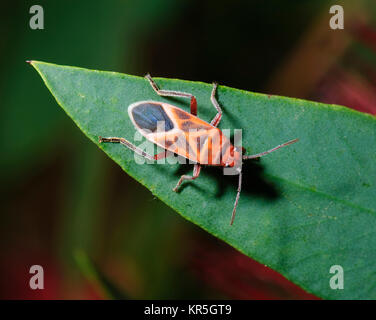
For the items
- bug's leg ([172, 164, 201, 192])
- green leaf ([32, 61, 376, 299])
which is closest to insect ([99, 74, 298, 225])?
bug's leg ([172, 164, 201, 192])

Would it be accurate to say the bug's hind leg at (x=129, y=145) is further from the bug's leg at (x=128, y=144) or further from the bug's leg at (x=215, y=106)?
the bug's leg at (x=215, y=106)

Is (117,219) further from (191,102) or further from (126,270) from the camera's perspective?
(191,102)

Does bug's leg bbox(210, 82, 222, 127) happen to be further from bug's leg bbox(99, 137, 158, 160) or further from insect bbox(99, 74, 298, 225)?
bug's leg bbox(99, 137, 158, 160)

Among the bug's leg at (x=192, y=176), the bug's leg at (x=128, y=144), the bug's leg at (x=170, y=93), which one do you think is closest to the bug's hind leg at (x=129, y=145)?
the bug's leg at (x=128, y=144)

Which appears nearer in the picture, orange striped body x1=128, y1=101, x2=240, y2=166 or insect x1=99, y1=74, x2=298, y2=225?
insect x1=99, y1=74, x2=298, y2=225

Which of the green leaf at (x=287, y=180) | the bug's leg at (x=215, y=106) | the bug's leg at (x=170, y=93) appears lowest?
the green leaf at (x=287, y=180)

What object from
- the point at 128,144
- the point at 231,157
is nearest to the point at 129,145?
the point at 128,144
